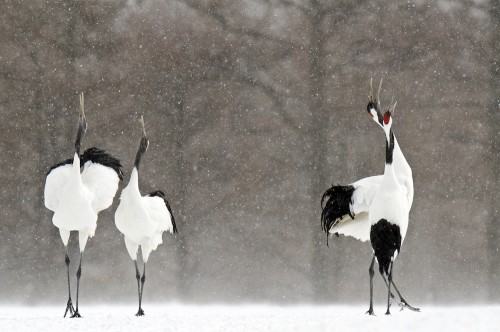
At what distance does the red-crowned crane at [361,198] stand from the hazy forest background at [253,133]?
476 cm

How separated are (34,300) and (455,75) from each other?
7.51 meters

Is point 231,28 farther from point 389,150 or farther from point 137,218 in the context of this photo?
point 389,150

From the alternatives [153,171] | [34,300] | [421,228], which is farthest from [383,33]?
[34,300]

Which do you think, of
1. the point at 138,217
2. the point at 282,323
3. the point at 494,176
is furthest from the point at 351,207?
the point at 494,176

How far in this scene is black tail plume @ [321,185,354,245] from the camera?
8210 millimetres

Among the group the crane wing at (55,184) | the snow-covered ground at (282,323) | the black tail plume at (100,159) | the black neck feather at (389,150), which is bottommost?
the snow-covered ground at (282,323)

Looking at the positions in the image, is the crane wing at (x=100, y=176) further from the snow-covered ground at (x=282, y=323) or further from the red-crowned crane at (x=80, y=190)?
the snow-covered ground at (x=282, y=323)

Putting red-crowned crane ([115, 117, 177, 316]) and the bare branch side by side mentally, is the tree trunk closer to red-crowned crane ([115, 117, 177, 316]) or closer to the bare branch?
the bare branch

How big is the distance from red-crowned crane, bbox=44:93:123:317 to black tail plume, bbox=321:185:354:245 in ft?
7.51

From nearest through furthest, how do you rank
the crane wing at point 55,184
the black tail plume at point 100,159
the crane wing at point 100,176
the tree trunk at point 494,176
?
the crane wing at point 55,184 < the crane wing at point 100,176 < the black tail plume at point 100,159 < the tree trunk at point 494,176

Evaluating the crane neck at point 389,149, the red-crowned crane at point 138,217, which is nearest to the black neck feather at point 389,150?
the crane neck at point 389,149

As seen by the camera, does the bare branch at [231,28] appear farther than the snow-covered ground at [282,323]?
Yes

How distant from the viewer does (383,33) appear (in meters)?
14.0

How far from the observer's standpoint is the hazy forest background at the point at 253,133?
13383 millimetres
